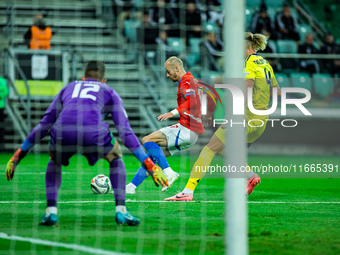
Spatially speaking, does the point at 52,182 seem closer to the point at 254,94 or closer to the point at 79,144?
the point at 79,144

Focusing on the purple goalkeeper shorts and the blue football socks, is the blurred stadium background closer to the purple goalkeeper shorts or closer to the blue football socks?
the blue football socks

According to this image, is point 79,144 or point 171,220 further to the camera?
point 171,220

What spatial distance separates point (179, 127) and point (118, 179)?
2.66 m

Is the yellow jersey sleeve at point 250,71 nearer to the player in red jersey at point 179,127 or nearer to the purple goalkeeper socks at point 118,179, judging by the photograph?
the player in red jersey at point 179,127

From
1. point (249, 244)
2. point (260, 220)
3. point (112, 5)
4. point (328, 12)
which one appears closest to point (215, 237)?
point (249, 244)

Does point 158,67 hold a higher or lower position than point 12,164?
higher

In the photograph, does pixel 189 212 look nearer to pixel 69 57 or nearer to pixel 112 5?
pixel 69 57

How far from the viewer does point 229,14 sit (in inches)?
154

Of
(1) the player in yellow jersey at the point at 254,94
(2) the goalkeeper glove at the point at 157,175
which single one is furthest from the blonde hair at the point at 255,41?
(2) the goalkeeper glove at the point at 157,175

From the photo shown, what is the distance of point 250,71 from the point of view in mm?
7426

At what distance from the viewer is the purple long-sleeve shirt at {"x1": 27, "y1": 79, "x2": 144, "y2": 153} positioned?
5723mm

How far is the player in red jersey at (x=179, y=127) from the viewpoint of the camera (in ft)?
26.4

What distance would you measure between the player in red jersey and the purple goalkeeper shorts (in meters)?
2.16

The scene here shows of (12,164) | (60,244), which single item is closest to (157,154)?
(12,164)
